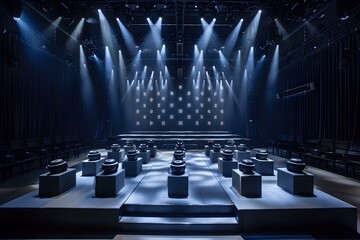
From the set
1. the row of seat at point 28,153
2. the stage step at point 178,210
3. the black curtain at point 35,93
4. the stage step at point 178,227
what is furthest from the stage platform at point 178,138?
the stage step at point 178,227

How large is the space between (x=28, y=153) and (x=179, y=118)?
11.6 metres

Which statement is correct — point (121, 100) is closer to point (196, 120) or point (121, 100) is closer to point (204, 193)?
point (196, 120)

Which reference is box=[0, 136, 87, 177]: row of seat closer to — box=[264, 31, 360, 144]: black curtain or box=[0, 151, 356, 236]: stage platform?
box=[0, 151, 356, 236]: stage platform

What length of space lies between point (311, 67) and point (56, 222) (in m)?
12.2

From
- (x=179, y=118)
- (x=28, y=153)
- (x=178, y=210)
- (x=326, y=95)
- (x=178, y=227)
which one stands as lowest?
(x=178, y=227)

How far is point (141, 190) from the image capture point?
15.4ft

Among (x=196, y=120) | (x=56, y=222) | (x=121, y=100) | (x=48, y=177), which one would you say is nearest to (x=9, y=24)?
(x=48, y=177)

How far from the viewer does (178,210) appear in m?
3.77

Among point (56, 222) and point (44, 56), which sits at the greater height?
point (44, 56)

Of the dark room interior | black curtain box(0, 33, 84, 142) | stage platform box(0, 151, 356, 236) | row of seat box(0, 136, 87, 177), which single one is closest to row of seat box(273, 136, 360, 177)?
the dark room interior

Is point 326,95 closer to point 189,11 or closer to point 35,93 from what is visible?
point 189,11

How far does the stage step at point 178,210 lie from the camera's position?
3.76 metres

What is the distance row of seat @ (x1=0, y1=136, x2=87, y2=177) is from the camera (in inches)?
262

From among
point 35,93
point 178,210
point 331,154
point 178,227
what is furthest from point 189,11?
point 178,227
